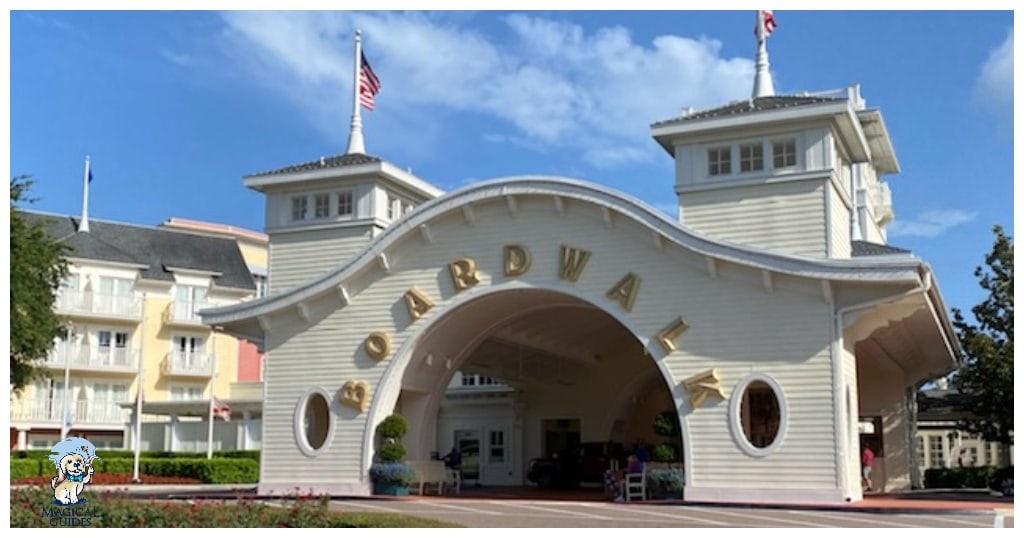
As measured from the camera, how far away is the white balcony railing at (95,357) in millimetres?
47906

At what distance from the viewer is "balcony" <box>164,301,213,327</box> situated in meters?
51.2

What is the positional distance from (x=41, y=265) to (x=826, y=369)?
707 inches

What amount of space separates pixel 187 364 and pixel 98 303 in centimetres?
475

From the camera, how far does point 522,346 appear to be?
28.1 meters

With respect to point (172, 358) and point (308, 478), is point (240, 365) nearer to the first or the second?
point (172, 358)

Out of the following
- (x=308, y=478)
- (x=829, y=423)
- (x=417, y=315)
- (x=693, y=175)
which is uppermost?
(x=693, y=175)

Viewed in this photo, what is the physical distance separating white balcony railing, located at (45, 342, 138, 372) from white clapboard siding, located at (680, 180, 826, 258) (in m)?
32.4

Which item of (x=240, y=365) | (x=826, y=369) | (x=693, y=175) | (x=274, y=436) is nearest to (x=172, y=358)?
(x=240, y=365)

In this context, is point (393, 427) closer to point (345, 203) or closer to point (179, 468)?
point (345, 203)

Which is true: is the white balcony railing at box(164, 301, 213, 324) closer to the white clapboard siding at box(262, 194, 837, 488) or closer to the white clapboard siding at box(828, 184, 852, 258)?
the white clapboard siding at box(262, 194, 837, 488)

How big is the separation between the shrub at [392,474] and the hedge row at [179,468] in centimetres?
1560

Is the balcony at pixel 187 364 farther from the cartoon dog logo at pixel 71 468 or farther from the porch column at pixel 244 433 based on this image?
the cartoon dog logo at pixel 71 468

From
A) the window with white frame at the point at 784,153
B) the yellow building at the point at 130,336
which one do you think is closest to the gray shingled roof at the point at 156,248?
the yellow building at the point at 130,336

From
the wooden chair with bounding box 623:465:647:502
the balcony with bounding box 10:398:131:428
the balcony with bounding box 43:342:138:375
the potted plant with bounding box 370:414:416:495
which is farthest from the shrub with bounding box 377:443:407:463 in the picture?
the balcony with bounding box 43:342:138:375
